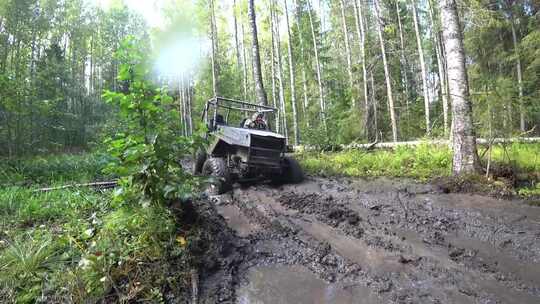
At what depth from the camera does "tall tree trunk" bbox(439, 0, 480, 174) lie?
5.04 metres

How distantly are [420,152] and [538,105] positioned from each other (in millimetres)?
2229

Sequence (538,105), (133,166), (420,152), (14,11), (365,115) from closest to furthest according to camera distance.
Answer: (133,166)
(538,105)
(420,152)
(365,115)
(14,11)

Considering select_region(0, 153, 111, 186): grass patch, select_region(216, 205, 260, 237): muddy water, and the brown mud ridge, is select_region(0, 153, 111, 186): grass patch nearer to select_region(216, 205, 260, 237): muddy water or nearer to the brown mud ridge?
select_region(216, 205, 260, 237): muddy water

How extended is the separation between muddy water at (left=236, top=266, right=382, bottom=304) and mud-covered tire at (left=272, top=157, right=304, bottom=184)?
3.71 metres

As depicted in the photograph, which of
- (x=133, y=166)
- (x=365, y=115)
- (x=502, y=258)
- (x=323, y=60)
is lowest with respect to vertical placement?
(x=502, y=258)

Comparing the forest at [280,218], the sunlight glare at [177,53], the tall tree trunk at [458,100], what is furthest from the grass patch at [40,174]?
the sunlight glare at [177,53]

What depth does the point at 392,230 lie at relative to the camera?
365 centimetres

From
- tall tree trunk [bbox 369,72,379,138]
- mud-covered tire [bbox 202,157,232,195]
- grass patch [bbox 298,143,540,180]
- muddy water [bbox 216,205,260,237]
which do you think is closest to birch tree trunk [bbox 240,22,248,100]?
tall tree trunk [bbox 369,72,379,138]

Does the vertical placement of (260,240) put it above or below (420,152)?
below

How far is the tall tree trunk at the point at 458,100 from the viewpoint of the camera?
199 inches

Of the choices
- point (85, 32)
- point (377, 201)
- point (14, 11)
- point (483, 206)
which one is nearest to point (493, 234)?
point (483, 206)

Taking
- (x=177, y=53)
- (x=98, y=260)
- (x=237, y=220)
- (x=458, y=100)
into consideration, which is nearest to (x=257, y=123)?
(x=237, y=220)

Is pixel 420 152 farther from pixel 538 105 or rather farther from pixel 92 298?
pixel 92 298

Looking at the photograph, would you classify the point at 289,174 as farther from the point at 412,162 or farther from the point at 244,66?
the point at 244,66
